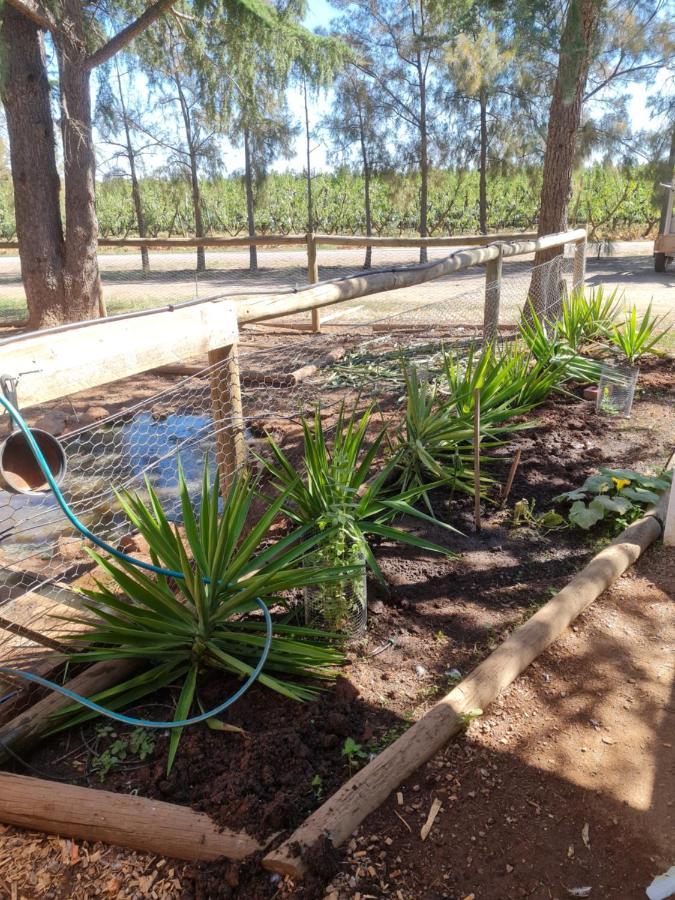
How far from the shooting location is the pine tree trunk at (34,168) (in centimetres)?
789

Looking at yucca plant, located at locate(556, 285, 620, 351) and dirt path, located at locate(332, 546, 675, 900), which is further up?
yucca plant, located at locate(556, 285, 620, 351)

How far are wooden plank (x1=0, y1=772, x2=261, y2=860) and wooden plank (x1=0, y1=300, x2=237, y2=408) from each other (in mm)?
1041

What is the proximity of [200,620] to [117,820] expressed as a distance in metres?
0.71

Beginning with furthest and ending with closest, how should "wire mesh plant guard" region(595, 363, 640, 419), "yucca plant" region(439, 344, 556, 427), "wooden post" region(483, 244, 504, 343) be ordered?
"wooden post" region(483, 244, 504, 343), "wire mesh plant guard" region(595, 363, 640, 419), "yucca plant" region(439, 344, 556, 427)

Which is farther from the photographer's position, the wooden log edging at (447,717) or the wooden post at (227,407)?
the wooden post at (227,407)

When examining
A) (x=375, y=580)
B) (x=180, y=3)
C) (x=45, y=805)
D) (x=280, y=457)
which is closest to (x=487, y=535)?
(x=375, y=580)

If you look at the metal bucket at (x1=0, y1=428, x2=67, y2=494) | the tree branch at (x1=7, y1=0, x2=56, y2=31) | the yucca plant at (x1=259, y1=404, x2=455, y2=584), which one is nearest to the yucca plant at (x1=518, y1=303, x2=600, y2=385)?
the yucca plant at (x1=259, y1=404, x2=455, y2=584)

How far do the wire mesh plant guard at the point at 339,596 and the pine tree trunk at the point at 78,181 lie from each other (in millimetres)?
7190

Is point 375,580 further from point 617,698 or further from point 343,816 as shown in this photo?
point 343,816

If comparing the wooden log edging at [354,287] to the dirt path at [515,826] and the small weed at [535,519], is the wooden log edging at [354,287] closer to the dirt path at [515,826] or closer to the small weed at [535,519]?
the small weed at [535,519]

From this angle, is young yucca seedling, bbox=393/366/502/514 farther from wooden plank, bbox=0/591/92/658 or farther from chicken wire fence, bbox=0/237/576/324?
chicken wire fence, bbox=0/237/576/324

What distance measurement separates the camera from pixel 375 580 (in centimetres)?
297

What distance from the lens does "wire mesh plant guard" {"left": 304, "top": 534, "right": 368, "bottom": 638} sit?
2.48 m

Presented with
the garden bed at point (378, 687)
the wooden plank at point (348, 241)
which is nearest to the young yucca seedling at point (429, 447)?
the garden bed at point (378, 687)
